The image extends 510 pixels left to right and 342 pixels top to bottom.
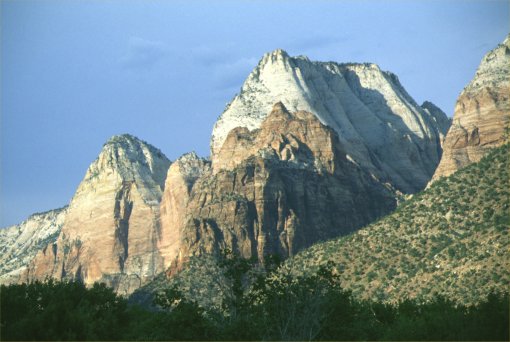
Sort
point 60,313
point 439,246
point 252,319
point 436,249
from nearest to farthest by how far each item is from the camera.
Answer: point 60,313 < point 252,319 < point 436,249 < point 439,246

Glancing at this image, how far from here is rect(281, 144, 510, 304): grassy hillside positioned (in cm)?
14361

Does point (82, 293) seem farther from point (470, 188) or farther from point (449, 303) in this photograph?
point (470, 188)

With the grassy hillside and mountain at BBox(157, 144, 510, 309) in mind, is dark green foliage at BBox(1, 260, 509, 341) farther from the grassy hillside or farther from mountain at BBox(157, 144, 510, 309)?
the grassy hillside

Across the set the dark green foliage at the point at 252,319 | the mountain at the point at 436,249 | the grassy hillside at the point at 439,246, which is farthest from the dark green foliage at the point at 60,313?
the grassy hillside at the point at 439,246

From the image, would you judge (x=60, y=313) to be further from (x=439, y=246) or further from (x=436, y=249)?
(x=439, y=246)

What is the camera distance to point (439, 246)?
522ft

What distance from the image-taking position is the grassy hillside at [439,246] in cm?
14361

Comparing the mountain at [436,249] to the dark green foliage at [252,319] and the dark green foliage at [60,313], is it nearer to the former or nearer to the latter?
the dark green foliage at [60,313]

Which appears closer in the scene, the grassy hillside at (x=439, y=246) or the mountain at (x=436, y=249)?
the mountain at (x=436, y=249)

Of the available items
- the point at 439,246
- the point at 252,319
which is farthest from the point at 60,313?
the point at 439,246

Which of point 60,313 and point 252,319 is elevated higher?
point 60,313

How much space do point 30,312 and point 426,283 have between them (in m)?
58.3

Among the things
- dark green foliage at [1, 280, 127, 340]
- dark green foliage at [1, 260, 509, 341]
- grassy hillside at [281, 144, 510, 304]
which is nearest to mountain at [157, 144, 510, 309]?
grassy hillside at [281, 144, 510, 304]

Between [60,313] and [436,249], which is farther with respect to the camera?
[436,249]
